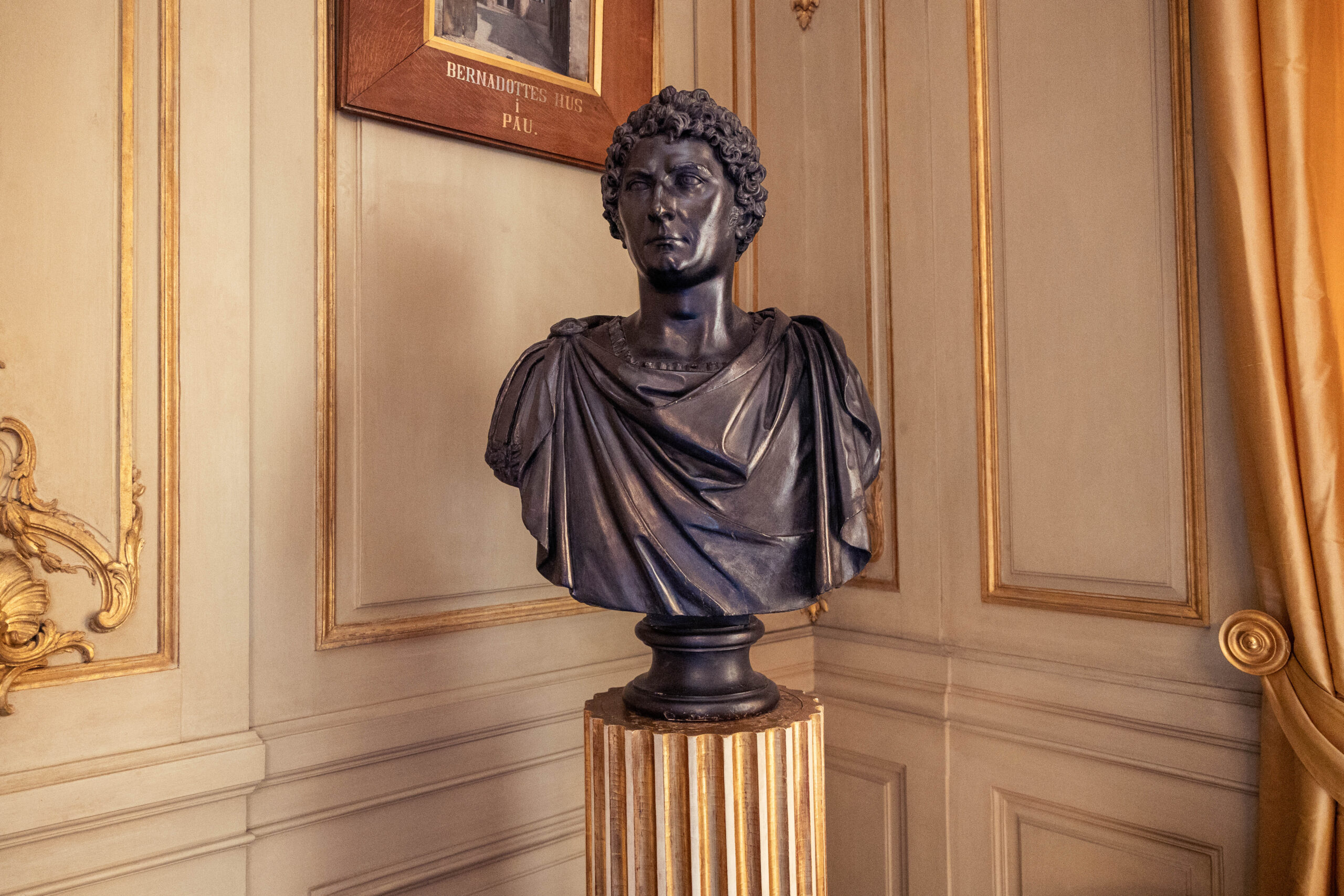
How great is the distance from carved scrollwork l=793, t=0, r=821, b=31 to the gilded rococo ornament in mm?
2468

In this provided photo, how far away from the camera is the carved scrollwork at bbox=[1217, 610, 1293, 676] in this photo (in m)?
1.82

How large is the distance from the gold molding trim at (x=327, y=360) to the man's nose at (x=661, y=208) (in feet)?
2.89

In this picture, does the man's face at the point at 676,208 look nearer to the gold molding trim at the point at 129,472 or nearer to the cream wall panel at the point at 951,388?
the gold molding trim at the point at 129,472

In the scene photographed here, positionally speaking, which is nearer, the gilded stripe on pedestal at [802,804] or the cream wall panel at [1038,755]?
the gilded stripe on pedestal at [802,804]

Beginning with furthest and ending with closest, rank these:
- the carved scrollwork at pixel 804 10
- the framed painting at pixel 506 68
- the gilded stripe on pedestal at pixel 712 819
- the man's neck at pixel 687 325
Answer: the carved scrollwork at pixel 804 10
the framed painting at pixel 506 68
the man's neck at pixel 687 325
the gilded stripe on pedestal at pixel 712 819

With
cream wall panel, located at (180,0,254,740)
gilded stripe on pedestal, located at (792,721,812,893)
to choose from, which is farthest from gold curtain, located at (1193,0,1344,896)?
cream wall panel, located at (180,0,254,740)

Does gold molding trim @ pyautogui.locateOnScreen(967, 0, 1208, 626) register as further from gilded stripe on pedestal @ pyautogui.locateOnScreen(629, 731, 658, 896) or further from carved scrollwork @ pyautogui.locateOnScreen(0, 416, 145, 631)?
carved scrollwork @ pyautogui.locateOnScreen(0, 416, 145, 631)

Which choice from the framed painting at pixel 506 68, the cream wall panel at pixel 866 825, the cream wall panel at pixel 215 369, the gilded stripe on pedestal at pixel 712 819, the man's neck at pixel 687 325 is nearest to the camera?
the gilded stripe on pedestal at pixel 712 819

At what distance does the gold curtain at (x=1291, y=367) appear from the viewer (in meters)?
1.75

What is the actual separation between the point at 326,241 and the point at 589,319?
26.6 inches

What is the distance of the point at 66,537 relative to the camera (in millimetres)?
1691

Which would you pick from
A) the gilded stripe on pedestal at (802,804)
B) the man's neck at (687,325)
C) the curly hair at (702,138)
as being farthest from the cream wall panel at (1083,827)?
the curly hair at (702,138)

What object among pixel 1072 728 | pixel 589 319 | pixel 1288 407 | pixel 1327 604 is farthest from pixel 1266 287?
pixel 589 319

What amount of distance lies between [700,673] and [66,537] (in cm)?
124
